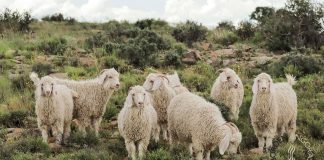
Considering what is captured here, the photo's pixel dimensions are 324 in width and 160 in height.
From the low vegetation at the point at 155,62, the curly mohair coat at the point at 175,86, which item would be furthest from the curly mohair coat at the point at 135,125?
the curly mohair coat at the point at 175,86

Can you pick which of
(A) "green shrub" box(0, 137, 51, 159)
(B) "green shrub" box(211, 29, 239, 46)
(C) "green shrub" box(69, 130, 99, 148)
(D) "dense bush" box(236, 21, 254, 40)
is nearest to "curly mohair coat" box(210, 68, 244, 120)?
(C) "green shrub" box(69, 130, 99, 148)

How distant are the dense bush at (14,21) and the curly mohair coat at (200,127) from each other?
15983 mm

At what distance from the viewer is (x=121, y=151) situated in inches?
418

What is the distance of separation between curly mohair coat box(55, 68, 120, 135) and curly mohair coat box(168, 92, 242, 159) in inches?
76.1

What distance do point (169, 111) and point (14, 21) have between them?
16.7 meters

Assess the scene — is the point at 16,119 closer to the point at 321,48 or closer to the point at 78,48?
the point at 78,48

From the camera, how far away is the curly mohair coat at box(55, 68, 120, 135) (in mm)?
11836

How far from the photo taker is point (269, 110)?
431 inches

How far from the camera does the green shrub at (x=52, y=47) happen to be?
19.9 metres

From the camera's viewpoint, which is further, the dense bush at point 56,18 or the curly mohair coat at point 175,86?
the dense bush at point 56,18

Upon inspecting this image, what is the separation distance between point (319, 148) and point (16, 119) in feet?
23.2

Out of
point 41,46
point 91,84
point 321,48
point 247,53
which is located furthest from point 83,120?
point 321,48

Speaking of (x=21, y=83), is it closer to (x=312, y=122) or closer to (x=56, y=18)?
(x=312, y=122)

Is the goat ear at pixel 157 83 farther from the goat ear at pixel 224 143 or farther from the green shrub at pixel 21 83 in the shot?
the green shrub at pixel 21 83
